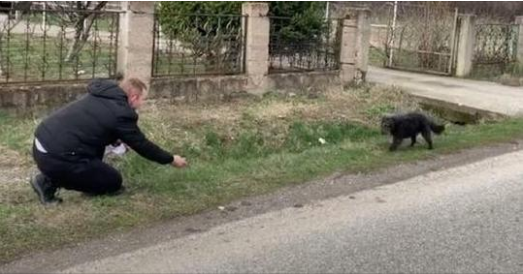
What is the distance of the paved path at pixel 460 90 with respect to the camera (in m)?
12.7

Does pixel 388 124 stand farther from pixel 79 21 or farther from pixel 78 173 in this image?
pixel 79 21

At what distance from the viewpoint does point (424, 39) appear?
18.3 meters

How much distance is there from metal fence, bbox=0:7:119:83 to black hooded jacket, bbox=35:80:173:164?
4.44 m

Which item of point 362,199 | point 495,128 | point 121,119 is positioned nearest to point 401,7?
point 495,128

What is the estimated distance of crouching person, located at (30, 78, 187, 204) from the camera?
5457mm

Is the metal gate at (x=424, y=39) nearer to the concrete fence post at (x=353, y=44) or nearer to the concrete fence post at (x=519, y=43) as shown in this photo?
the concrete fence post at (x=519, y=43)

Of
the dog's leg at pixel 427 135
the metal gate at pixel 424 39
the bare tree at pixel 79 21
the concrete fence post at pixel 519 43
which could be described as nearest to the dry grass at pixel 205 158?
the dog's leg at pixel 427 135

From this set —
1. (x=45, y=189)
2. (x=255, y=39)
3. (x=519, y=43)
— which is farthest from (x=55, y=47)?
(x=519, y=43)

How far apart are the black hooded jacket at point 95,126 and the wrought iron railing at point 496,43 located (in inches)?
553

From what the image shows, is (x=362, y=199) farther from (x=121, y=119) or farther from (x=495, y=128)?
(x=495, y=128)

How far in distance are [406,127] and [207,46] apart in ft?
14.8

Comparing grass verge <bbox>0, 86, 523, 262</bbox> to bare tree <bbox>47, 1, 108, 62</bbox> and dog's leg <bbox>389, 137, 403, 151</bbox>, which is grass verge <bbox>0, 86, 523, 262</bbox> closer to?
dog's leg <bbox>389, 137, 403, 151</bbox>

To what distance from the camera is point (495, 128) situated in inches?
410

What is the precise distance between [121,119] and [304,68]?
26.4ft
